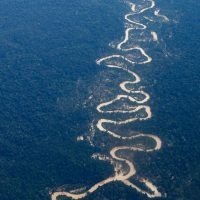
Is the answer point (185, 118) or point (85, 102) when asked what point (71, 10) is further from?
point (185, 118)

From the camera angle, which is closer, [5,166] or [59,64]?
[5,166]

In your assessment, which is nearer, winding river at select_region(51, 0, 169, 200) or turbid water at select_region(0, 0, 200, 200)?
winding river at select_region(51, 0, 169, 200)

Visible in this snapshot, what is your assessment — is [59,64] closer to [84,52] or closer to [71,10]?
[84,52]

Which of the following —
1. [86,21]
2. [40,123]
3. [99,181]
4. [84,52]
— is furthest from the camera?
[86,21]

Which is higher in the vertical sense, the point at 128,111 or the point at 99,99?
the point at 99,99

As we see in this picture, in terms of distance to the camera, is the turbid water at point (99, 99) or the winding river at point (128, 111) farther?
the turbid water at point (99, 99)

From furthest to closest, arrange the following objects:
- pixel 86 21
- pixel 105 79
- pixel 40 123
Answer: pixel 86 21 < pixel 105 79 < pixel 40 123

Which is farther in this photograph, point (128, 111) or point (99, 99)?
point (99, 99)

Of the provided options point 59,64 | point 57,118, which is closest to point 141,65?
point 59,64

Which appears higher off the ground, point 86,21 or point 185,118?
point 86,21
